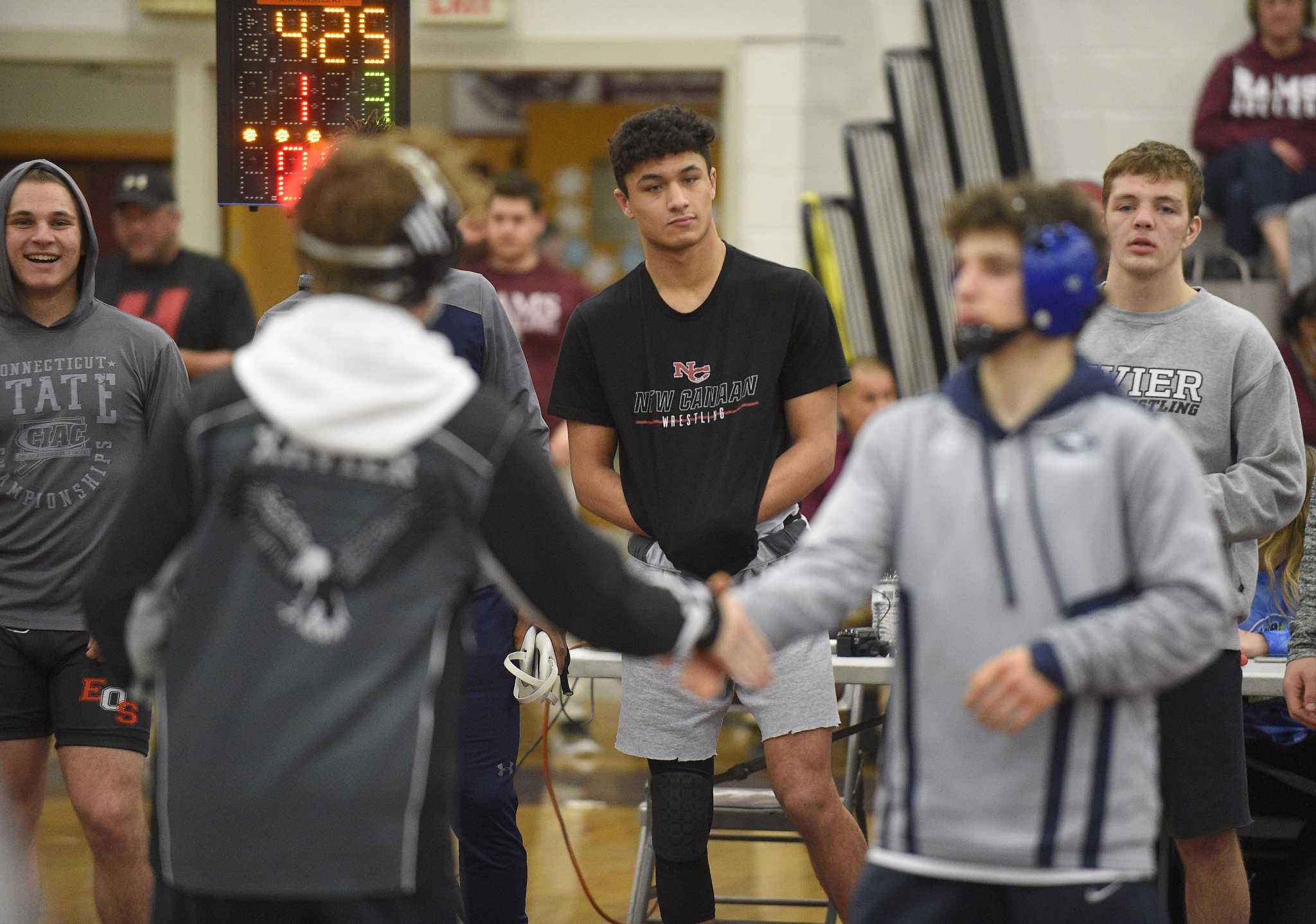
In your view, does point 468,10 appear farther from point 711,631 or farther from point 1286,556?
point 711,631

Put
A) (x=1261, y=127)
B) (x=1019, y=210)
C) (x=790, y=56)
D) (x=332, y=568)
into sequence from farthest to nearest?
1. (x=790, y=56)
2. (x=1261, y=127)
3. (x=1019, y=210)
4. (x=332, y=568)

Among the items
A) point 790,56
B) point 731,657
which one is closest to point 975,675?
point 731,657

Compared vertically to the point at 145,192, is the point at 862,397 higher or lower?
lower

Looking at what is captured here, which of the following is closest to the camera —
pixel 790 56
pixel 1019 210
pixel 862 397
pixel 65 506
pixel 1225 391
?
pixel 1019 210

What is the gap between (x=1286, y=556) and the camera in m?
4.57

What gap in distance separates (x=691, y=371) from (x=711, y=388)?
0.21 feet

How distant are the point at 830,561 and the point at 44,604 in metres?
2.19

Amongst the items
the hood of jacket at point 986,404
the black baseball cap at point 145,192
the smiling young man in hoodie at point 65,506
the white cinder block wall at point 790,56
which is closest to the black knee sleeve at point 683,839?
the smiling young man in hoodie at point 65,506

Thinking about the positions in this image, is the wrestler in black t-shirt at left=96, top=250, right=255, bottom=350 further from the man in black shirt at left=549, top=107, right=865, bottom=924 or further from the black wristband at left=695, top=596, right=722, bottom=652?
the black wristband at left=695, top=596, right=722, bottom=652

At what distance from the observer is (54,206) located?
4109 mm

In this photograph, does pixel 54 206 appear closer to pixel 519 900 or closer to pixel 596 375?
pixel 596 375

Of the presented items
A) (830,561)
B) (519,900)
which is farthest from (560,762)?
(830,561)

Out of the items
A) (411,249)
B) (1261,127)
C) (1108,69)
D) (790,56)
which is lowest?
(411,249)

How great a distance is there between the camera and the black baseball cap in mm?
6398
